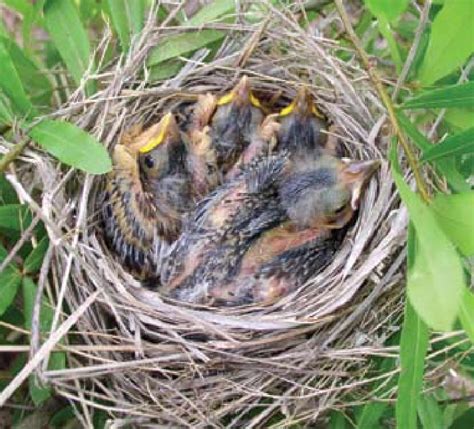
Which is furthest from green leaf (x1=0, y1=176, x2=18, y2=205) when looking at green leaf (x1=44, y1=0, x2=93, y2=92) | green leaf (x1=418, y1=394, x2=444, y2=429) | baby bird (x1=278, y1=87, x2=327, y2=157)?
green leaf (x1=418, y1=394, x2=444, y2=429)

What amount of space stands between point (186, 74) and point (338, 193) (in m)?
0.42

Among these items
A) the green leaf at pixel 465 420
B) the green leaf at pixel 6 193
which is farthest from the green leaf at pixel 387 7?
the green leaf at pixel 465 420

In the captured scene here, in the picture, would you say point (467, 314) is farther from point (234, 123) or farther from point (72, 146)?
point (234, 123)

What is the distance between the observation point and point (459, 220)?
1177 millimetres

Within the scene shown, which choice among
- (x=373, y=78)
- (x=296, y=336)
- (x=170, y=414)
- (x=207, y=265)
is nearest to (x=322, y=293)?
(x=296, y=336)

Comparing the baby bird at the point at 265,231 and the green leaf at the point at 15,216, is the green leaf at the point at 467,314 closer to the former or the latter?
the baby bird at the point at 265,231

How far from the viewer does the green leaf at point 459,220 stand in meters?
1.17

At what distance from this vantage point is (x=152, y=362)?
1.61 meters

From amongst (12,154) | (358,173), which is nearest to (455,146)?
(358,173)

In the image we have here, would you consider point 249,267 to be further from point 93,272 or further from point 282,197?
point 93,272

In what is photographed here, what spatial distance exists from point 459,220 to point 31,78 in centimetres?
109

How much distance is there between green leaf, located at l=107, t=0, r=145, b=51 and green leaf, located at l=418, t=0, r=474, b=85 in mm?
643

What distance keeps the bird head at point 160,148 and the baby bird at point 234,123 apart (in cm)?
10

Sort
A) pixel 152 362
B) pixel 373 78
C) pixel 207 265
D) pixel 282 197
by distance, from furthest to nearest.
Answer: pixel 282 197
pixel 207 265
pixel 152 362
pixel 373 78
